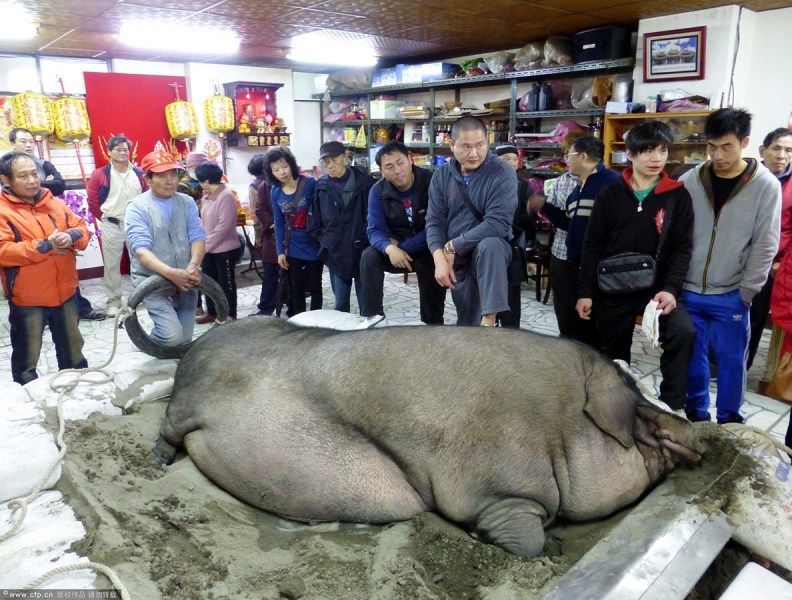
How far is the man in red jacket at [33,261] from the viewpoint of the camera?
3.86 meters

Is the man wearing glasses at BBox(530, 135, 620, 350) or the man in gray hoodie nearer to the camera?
the man in gray hoodie

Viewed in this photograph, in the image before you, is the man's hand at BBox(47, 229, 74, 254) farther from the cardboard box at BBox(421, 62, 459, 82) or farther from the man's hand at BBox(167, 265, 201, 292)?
the cardboard box at BBox(421, 62, 459, 82)

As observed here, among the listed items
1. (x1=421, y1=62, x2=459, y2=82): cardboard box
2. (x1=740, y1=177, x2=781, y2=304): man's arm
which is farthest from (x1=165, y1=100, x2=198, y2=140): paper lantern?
(x1=740, y1=177, x2=781, y2=304): man's arm

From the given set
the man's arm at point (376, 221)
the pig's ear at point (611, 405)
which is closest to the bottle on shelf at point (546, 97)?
the man's arm at point (376, 221)

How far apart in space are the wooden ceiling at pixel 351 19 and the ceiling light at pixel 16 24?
0.33 ft

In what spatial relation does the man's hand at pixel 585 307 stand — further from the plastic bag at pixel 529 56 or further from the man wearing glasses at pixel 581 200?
the plastic bag at pixel 529 56

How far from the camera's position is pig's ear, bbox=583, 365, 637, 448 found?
2.02 m

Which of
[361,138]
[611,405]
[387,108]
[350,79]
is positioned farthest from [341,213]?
[350,79]

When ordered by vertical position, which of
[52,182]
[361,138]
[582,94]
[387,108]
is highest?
[387,108]

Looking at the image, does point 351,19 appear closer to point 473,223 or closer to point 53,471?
point 473,223

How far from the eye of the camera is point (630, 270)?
3.26 m

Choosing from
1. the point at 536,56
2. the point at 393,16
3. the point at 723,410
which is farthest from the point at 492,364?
the point at 536,56

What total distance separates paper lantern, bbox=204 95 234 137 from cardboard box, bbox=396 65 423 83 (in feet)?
9.39

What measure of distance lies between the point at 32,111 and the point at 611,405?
28.5 ft
